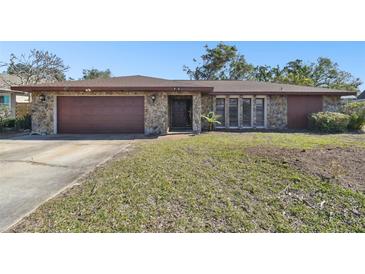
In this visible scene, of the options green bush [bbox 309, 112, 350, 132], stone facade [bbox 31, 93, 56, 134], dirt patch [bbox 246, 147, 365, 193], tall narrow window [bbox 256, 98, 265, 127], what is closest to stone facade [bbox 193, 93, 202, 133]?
tall narrow window [bbox 256, 98, 265, 127]

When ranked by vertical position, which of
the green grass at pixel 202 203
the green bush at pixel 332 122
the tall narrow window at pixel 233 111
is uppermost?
the tall narrow window at pixel 233 111

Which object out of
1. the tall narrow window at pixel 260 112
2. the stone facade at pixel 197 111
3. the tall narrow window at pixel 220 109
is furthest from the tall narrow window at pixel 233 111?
the stone facade at pixel 197 111

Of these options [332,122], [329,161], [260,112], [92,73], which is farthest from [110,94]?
[92,73]

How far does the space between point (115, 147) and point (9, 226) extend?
595 cm

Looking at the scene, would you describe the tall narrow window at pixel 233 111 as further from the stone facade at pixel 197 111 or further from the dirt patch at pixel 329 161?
the dirt patch at pixel 329 161

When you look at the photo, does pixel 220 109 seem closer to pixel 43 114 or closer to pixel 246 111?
pixel 246 111

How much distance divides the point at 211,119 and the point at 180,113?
314 centimetres

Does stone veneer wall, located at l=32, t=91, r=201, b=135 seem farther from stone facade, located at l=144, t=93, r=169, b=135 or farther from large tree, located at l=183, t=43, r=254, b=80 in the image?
large tree, located at l=183, t=43, r=254, b=80

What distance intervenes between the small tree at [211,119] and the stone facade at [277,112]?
133 inches

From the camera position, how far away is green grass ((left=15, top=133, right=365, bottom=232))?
3229mm

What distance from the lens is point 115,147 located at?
9078mm

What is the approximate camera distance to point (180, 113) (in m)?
16.8

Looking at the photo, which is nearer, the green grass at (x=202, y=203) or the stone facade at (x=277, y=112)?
the green grass at (x=202, y=203)

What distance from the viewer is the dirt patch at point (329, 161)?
4.89 meters
